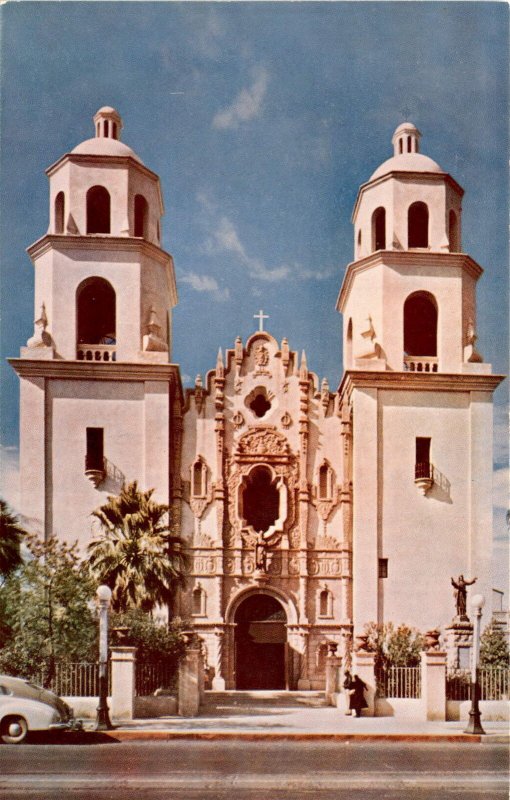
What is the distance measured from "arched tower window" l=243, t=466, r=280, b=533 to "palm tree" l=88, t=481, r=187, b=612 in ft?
28.8

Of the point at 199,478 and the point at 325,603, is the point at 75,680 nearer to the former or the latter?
the point at 199,478

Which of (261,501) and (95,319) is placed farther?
(95,319)

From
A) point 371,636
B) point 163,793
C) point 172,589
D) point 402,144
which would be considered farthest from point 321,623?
point 163,793

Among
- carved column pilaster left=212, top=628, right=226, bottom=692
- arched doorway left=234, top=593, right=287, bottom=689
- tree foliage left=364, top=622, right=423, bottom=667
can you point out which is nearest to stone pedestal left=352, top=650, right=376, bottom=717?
tree foliage left=364, top=622, right=423, bottom=667

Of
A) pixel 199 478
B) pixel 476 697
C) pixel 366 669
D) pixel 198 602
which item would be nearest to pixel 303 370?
pixel 199 478

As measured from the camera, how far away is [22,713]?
22562 millimetres

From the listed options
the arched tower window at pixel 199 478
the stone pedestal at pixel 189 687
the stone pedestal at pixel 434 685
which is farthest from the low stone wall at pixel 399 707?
the arched tower window at pixel 199 478

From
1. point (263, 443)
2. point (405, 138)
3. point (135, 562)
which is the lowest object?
point (135, 562)

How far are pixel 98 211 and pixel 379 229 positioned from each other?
10791 mm

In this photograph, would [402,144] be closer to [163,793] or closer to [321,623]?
[321,623]

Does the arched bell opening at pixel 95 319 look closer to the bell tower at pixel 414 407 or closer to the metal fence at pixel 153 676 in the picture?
the bell tower at pixel 414 407

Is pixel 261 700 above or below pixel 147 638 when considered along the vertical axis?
below

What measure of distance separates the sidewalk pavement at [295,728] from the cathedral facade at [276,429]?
7.37m

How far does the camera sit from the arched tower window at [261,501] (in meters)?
39.5
